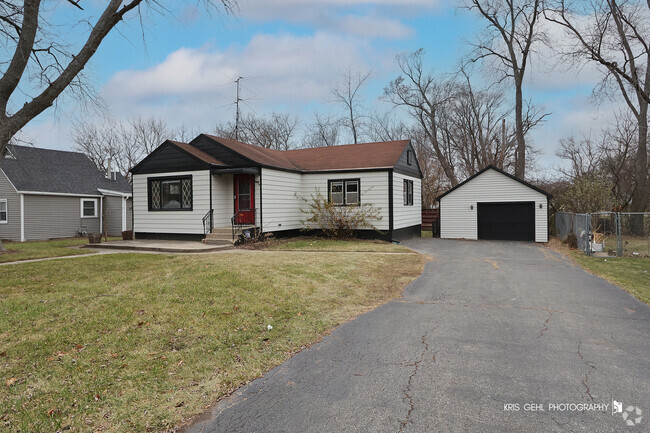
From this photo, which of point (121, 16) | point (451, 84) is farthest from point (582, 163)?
point (121, 16)

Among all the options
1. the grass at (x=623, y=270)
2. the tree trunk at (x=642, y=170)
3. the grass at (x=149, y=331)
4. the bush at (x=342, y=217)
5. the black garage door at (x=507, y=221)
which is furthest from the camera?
the tree trunk at (x=642, y=170)

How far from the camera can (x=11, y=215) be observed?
2066cm

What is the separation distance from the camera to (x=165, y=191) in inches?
668

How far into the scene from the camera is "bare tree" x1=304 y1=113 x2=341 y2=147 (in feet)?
127

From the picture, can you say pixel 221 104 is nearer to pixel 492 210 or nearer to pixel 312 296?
pixel 492 210

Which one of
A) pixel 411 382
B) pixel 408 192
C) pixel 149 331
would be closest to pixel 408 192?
pixel 408 192

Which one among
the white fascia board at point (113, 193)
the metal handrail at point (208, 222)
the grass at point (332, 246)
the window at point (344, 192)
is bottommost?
the grass at point (332, 246)

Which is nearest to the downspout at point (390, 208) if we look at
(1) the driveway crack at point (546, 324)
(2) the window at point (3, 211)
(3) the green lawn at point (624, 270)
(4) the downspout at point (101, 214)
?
(3) the green lawn at point (624, 270)

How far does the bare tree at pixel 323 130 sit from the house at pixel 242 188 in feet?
64.5

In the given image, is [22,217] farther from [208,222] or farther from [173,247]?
[173,247]

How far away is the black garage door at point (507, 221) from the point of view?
66.0ft

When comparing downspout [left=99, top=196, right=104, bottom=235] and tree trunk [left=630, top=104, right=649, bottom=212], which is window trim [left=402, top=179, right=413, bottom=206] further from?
downspout [left=99, top=196, right=104, bottom=235]

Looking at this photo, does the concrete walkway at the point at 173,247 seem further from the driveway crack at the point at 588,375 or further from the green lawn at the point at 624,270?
the driveway crack at the point at 588,375

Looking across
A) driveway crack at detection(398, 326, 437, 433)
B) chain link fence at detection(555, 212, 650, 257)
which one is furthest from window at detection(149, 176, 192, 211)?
chain link fence at detection(555, 212, 650, 257)
